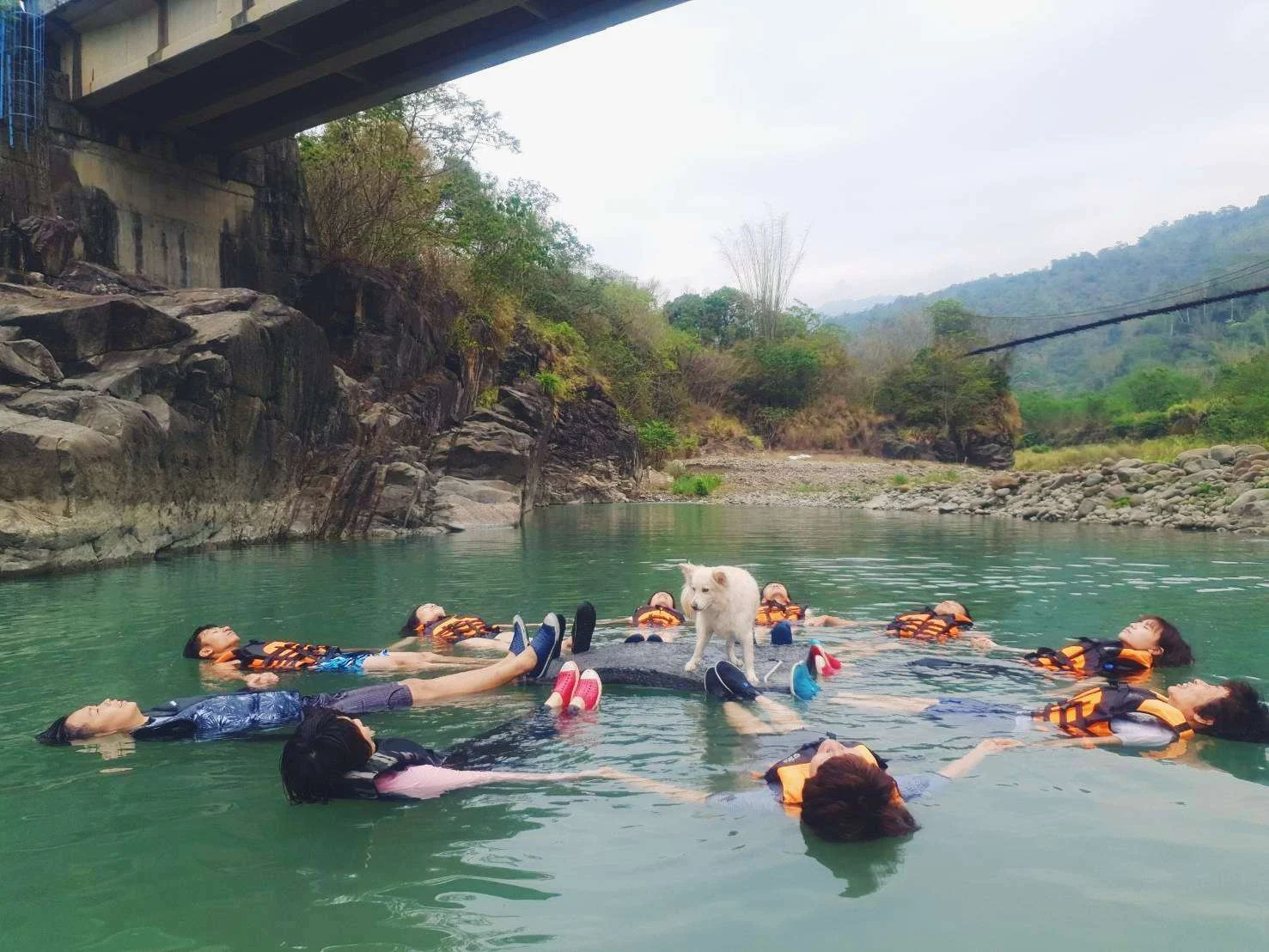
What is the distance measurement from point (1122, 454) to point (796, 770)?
32.6 meters

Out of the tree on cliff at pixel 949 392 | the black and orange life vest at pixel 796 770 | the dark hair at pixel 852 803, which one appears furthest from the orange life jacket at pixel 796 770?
the tree on cliff at pixel 949 392

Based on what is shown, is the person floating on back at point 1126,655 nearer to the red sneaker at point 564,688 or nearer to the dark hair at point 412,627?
the red sneaker at point 564,688

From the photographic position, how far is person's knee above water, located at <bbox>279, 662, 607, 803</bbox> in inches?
181

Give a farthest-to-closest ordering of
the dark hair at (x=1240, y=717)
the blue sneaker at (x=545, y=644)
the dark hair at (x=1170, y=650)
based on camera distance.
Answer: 1. the dark hair at (x=1170, y=650)
2. the blue sneaker at (x=545, y=644)
3. the dark hair at (x=1240, y=717)

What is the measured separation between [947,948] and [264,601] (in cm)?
968

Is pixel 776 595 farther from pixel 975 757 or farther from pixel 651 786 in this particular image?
pixel 651 786

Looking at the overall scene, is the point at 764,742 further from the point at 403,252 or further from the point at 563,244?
the point at 563,244

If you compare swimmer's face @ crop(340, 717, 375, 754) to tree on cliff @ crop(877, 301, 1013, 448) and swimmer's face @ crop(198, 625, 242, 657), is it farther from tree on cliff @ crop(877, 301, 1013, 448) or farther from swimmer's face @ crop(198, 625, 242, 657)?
tree on cliff @ crop(877, 301, 1013, 448)

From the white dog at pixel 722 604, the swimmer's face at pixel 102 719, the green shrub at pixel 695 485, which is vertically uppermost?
the green shrub at pixel 695 485

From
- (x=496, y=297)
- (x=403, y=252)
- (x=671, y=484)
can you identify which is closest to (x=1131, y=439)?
(x=671, y=484)

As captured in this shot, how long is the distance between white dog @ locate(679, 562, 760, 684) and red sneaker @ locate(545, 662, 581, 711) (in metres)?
0.91

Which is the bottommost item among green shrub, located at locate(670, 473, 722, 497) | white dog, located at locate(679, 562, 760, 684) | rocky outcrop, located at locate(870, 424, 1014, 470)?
white dog, located at locate(679, 562, 760, 684)

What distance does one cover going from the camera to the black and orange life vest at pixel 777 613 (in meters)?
9.51

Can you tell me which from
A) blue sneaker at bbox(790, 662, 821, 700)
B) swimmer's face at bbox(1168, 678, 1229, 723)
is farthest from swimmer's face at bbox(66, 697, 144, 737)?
swimmer's face at bbox(1168, 678, 1229, 723)
